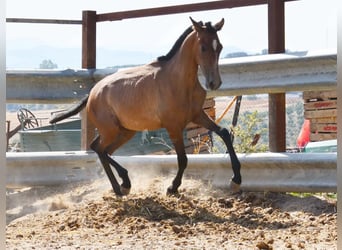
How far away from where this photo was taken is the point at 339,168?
3.83 ft

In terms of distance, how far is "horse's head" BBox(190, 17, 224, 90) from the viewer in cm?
496

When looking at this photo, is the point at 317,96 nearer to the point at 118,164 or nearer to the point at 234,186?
the point at 118,164

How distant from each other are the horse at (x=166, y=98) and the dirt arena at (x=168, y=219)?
0.25 m

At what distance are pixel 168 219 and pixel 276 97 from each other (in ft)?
5.66

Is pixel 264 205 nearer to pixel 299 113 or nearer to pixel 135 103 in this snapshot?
pixel 135 103

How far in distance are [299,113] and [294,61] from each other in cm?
1714

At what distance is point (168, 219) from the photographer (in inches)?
181

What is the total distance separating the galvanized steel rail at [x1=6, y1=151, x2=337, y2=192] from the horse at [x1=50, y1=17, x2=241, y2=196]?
0.22 metres

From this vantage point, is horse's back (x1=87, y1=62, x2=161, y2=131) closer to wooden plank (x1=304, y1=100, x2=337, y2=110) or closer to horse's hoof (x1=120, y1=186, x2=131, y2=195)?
horse's hoof (x1=120, y1=186, x2=131, y2=195)

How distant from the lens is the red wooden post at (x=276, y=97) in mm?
5527

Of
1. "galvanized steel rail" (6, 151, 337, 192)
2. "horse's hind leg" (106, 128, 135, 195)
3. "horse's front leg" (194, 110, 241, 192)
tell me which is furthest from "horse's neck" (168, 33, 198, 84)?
"horse's hind leg" (106, 128, 135, 195)

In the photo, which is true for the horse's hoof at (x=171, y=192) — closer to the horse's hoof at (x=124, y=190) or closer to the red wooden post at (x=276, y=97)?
the horse's hoof at (x=124, y=190)

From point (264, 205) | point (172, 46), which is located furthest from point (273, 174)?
point (172, 46)

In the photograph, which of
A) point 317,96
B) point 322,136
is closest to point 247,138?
point 317,96
